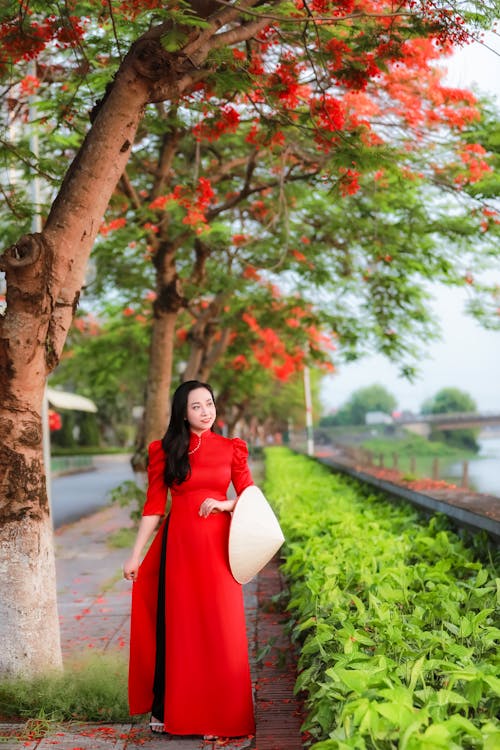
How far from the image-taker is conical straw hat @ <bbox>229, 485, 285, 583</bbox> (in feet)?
13.5

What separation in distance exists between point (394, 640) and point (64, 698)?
2170 mm

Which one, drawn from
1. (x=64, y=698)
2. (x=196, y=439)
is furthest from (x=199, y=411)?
(x=64, y=698)

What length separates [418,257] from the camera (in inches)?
492

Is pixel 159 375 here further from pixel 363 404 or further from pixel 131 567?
pixel 363 404

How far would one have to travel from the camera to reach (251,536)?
4113 mm

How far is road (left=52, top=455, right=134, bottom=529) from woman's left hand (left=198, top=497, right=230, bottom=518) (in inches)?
495

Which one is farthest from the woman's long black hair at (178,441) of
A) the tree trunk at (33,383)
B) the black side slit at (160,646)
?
the tree trunk at (33,383)

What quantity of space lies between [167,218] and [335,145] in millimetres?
5291

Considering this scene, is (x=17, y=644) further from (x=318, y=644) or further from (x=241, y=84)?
(x=241, y=84)

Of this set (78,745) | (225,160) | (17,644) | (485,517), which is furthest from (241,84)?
(225,160)

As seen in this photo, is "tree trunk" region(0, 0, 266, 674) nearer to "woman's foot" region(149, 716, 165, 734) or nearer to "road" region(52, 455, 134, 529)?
"woman's foot" region(149, 716, 165, 734)

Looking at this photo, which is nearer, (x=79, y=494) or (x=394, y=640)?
(x=394, y=640)

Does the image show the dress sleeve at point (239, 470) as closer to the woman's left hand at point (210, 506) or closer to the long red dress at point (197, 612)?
the long red dress at point (197, 612)

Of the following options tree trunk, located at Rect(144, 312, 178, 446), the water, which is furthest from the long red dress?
the water
